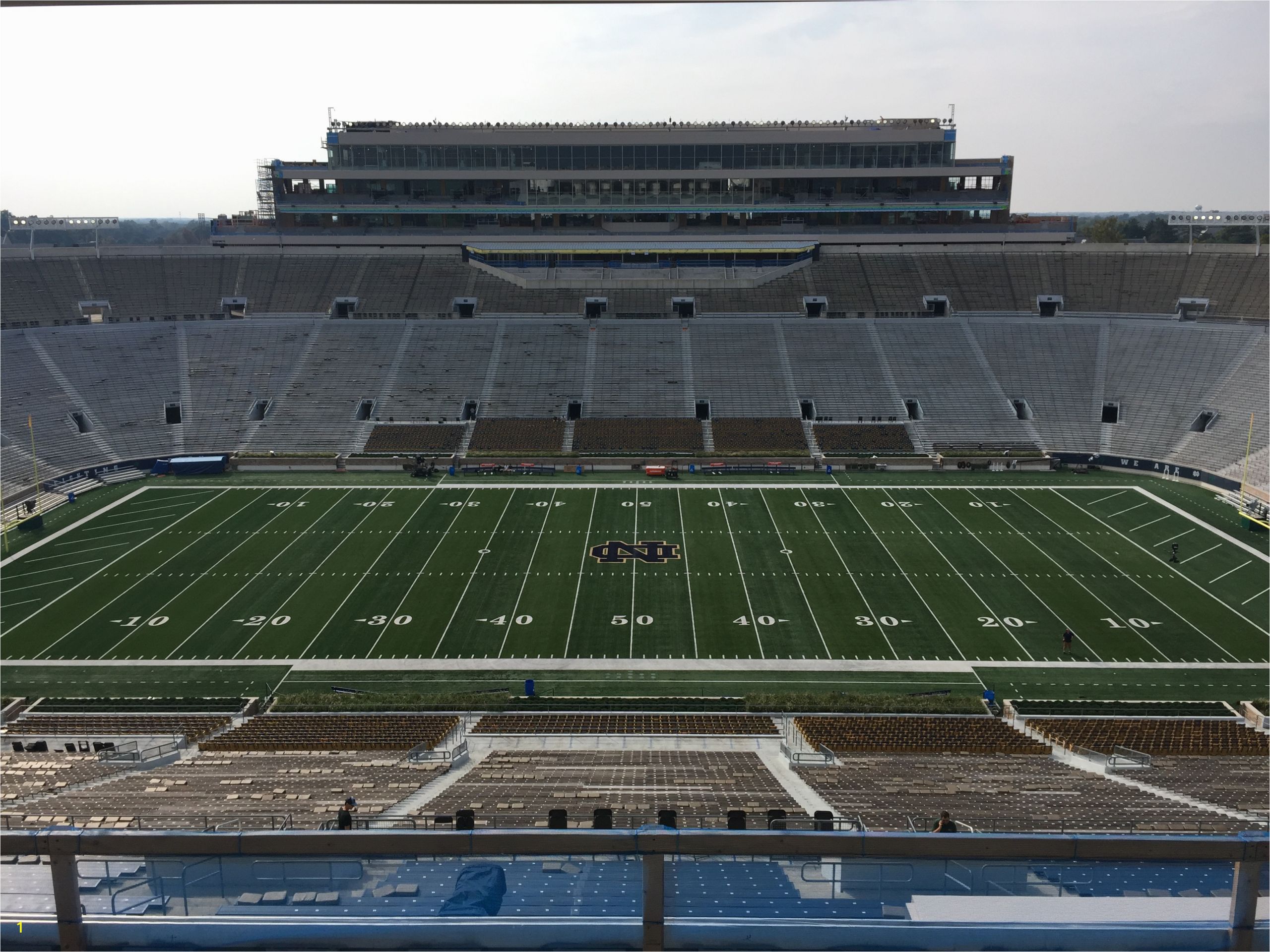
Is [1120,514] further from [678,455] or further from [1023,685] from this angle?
[678,455]

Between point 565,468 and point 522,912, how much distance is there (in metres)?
34.3

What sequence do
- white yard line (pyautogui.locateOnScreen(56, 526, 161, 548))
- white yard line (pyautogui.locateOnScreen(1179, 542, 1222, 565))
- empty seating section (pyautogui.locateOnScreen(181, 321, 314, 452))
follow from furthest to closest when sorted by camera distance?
empty seating section (pyautogui.locateOnScreen(181, 321, 314, 452)) < white yard line (pyautogui.locateOnScreen(56, 526, 161, 548)) < white yard line (pyautogui.locateOnScreen(1179, 542, 1222, 565))

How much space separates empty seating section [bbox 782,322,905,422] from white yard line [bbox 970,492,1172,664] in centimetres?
921

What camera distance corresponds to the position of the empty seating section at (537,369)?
42156 mm

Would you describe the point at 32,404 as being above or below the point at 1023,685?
above

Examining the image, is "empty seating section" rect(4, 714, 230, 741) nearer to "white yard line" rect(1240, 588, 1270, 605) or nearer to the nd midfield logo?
the nd midfield logo

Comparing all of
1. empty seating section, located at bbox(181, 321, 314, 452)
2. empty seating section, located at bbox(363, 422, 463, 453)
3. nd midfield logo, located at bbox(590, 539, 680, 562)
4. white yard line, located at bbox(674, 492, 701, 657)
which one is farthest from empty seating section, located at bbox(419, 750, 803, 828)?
empty seating section, located at bbox(181, 321, 314, 452)

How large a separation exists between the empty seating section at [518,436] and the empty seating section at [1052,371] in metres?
21.5

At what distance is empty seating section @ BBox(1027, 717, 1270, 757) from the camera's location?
15945 millimetres

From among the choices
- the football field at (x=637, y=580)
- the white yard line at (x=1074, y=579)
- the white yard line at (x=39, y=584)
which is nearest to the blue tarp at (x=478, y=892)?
the football field at (x=637, y=580)

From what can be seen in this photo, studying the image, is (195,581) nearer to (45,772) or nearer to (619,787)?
(45,772)

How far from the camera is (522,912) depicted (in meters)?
3.75

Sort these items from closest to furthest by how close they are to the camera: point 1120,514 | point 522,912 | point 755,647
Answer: point 522,912, point 755,647, point 1120,514

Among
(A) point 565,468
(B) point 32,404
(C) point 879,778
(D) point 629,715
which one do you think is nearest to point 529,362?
(A) point 565,468
